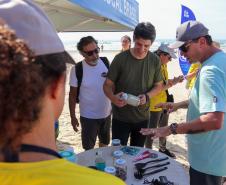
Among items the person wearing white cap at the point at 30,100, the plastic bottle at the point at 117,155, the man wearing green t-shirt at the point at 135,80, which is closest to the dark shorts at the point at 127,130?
the man wearing green t-shirt at the point at 135,80

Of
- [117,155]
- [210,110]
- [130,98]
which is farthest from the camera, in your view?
[130,98]

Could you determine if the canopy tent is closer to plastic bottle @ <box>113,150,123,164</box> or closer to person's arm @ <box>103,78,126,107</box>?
person's arm @ <box>103,78,126,107</box>

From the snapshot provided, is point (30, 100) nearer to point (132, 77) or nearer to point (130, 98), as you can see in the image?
point (130, 98)

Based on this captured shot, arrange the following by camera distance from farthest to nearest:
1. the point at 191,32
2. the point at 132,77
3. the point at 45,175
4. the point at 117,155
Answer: the point at 132,77, the point at 117,155, the point at 191,32, the point at 45,175

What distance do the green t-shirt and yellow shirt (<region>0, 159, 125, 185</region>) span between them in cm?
249

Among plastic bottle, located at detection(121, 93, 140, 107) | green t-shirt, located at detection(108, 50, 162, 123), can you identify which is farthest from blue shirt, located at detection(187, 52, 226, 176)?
green t-shirt, located at detection(108, 50, 162, 123)

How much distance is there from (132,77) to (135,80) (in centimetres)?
5

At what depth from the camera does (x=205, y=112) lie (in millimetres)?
1949

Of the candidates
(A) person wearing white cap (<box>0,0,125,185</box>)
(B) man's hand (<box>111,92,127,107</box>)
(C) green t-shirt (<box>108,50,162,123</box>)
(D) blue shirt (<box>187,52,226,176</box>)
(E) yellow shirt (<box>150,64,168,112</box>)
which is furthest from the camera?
(E) yellow shirt (<box>150,64,168,112</box>)

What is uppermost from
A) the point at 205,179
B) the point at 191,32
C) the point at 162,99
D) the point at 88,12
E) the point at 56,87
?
the point at 88,12

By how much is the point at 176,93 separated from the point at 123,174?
9.51m

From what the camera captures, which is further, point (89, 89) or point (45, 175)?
point (89, 89)

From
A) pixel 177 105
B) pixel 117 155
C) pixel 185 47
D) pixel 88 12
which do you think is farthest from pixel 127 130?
pixel 88 12

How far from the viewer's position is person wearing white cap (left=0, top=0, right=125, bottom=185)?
58cm
